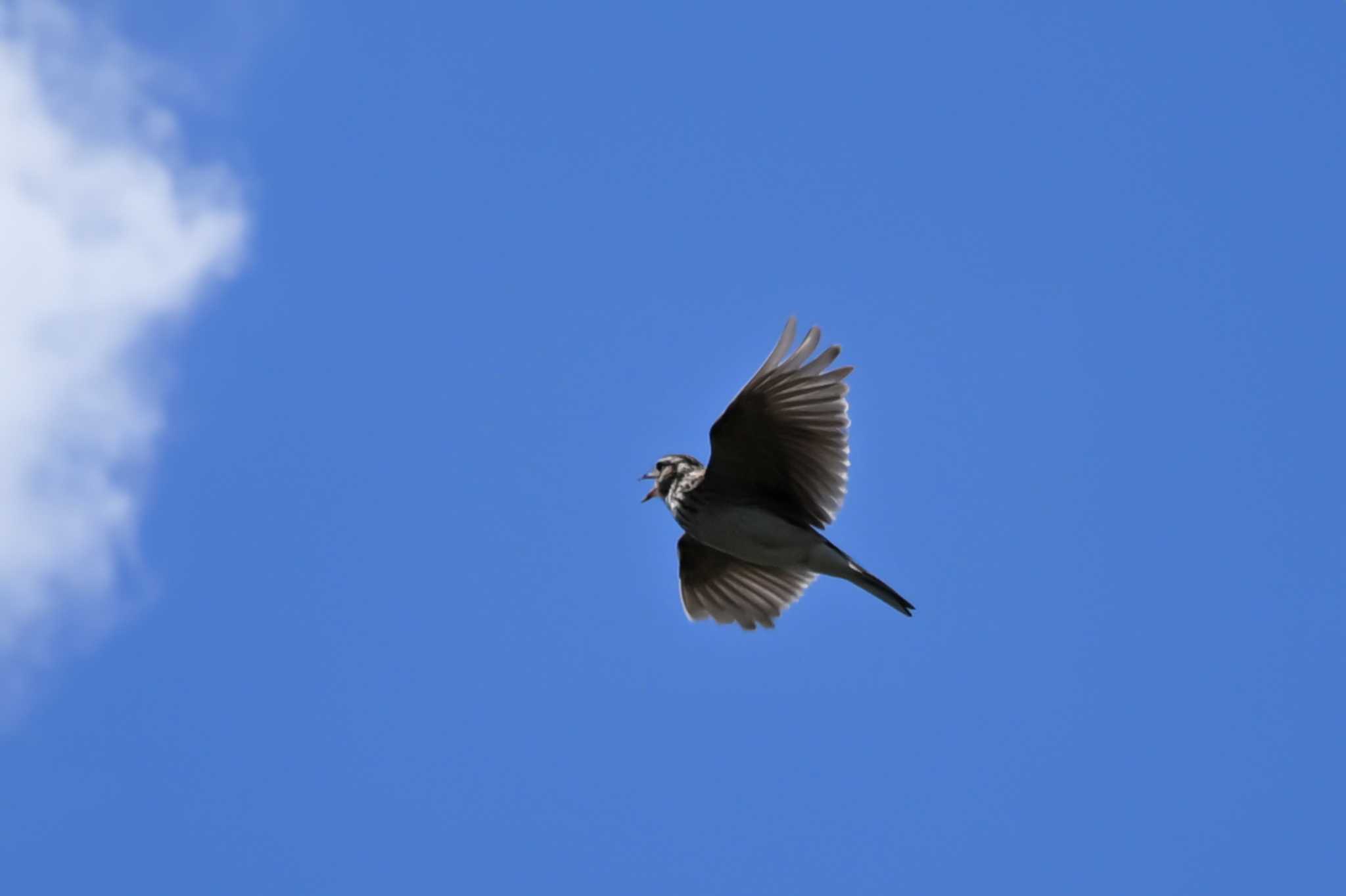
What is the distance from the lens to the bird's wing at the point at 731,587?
1688cm

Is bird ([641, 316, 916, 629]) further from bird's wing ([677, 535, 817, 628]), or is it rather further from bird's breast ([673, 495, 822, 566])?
bird's wing ([677, 535, 817, 628])

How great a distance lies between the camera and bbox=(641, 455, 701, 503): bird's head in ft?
50.9

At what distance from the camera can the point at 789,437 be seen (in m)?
14.9

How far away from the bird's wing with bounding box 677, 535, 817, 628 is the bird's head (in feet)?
4.31

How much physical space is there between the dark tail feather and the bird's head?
1751mm

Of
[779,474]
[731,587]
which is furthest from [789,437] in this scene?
[731,587]

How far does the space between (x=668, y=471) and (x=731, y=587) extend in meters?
1.97

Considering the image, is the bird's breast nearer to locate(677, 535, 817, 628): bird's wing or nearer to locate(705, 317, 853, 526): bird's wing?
locate(705, 317, 853, 526): bird's wing

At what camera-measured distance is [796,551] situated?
1505 centimetres

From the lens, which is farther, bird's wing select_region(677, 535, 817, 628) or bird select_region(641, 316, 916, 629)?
bird's wing select_region(677, 535, 817, 628)

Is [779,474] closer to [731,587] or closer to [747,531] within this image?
[747,531]

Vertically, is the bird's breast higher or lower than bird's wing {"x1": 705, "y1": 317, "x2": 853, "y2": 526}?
lower

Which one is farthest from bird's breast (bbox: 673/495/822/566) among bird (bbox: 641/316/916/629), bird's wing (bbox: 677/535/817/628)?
bird's wing (bbox: 677/535/817/628)

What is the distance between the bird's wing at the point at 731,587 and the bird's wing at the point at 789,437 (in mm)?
1638
